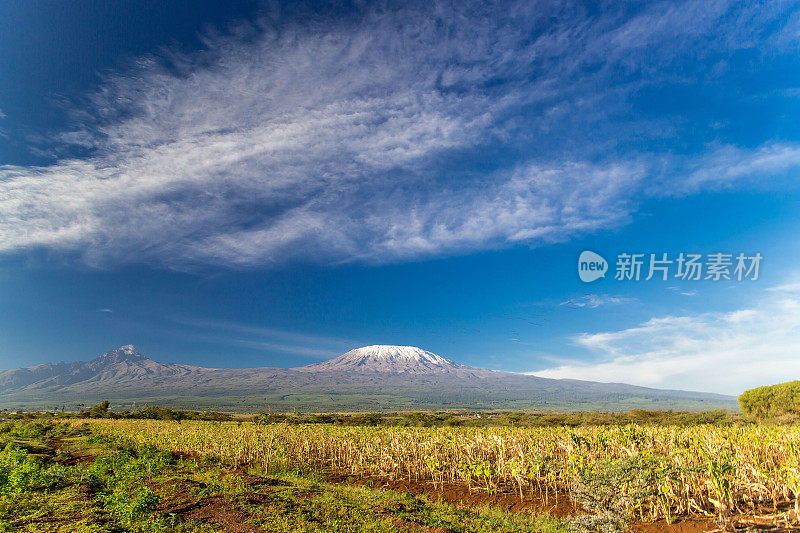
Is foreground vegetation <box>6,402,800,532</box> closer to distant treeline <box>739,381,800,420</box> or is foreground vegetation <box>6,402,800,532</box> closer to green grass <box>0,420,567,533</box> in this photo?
green grass <box>0,420,567,533</box>

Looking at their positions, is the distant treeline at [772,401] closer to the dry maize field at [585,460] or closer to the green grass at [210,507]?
the dry maize field at [585,460]

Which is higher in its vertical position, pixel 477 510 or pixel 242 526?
pixel 242 526

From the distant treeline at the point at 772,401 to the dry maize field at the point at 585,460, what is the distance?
44294mm

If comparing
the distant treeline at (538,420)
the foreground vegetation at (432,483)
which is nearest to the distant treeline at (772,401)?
the distant treeline at (538,420)

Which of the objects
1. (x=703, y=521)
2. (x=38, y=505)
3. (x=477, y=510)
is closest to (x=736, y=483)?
(x=703, y=521)

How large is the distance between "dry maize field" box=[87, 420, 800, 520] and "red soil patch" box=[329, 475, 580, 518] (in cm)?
42

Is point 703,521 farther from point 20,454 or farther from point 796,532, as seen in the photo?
point 20,454

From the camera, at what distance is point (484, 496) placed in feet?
52.2

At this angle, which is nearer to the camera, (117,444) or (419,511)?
(419,511)

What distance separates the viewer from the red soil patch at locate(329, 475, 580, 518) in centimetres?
1398

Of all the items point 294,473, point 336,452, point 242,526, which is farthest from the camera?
point 336,452

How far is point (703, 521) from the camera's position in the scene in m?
11.3

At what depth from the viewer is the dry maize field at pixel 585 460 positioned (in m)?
10.7

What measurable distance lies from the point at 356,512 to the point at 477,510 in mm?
4876
